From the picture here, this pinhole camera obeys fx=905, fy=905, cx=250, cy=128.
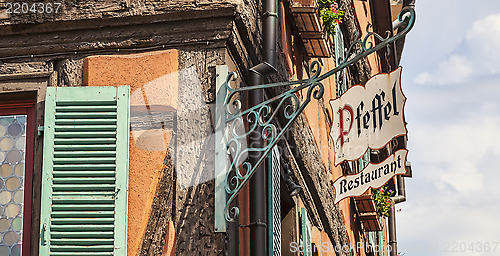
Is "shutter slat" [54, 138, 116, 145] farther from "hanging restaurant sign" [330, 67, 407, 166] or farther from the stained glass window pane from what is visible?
"hanging restaurant sign" [330, 67, 407, 166]

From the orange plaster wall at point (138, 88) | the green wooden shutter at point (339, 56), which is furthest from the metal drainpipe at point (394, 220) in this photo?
the orange plaster wall at point (138, 88)

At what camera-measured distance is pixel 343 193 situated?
6.97 metres

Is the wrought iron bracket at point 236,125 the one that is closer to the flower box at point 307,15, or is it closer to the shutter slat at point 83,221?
the shutter slat at point 83,221

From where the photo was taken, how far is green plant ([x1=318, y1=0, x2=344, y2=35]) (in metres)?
8.40

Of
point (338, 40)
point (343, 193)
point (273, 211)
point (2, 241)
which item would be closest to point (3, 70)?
point (2, 241)

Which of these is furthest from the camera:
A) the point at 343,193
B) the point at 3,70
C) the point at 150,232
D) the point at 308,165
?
the point at 308,165

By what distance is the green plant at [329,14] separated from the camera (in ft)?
27.6

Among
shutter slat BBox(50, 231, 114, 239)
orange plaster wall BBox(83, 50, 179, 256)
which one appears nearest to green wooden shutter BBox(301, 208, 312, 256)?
orange plaster wall BBox(83, 50, 179, 256)

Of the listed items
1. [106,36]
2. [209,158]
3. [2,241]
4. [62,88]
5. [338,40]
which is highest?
[338,40]

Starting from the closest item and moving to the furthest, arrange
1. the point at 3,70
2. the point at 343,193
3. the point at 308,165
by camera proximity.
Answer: the point at 3,70, the point at 343,193, the point at 308,165

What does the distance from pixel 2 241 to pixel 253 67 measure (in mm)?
2017

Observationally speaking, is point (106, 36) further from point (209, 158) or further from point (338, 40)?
point (338, 40)

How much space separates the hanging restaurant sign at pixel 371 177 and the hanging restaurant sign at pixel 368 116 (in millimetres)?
314

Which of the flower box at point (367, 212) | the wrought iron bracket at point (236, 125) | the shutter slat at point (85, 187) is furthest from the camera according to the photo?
the flower box at point (367, 212)
